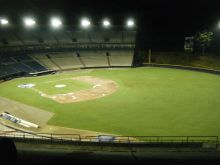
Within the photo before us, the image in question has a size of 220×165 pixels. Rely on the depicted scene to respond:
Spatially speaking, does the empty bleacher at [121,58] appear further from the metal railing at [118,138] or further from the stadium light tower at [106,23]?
the metal railing at [118,138]

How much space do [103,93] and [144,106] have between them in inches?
282

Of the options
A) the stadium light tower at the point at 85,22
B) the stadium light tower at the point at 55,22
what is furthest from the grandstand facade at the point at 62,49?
the stadium light tower at the point at 85,22

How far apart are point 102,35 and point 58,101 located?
35997mm

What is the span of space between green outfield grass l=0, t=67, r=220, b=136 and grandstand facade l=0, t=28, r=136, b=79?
295 inches

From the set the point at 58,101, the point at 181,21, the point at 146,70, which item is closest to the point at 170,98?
the point at 58,101

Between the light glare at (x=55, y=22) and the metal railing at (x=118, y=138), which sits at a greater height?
the light glare at (x=55, y=22)

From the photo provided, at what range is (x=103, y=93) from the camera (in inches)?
1335

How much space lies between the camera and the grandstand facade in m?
51.4

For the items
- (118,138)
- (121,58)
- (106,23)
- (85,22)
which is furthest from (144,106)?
(106,23)

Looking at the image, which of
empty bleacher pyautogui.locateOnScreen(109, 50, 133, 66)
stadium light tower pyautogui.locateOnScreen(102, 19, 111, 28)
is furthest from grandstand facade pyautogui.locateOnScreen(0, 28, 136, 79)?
stadium light tower pyautogui.locateOnScreen(102, 19, 111, 28)

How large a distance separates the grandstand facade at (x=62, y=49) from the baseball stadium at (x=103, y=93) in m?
0.20

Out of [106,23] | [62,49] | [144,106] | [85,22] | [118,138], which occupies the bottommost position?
[118,138]

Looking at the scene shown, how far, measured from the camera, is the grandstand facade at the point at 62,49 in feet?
169

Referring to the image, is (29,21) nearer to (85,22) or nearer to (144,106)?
(85,22)
